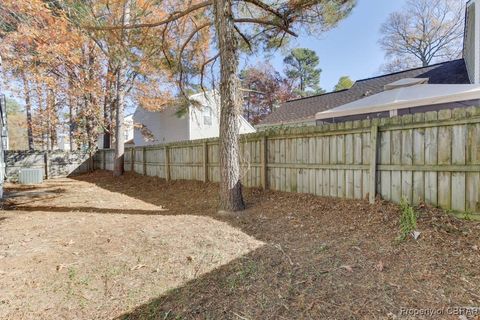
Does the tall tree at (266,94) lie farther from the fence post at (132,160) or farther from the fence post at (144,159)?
the fence post at (144,159)

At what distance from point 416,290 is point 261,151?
4083 millimetres

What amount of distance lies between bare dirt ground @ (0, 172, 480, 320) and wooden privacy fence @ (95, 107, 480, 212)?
29cm

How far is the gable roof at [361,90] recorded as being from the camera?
8984mm

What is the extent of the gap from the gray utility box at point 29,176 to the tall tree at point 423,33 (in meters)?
24.1

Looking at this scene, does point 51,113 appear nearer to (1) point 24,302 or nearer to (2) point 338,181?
(1) point 24,302

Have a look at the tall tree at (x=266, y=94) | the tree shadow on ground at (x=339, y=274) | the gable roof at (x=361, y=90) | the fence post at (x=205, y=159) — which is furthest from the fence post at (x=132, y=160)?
the tall tree at (x=266, y=94)

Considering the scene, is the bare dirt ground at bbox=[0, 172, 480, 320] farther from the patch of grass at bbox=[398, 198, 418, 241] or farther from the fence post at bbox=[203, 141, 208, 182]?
the fence post at bbox=[203, 141, 208, 182]

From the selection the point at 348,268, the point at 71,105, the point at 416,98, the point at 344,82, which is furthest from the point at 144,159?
the point at 344,82

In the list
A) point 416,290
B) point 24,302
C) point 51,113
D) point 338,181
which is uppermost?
point 51,113

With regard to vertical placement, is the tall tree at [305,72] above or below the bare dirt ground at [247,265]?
above

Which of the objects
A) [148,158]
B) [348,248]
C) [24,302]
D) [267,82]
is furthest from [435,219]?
[267,82]

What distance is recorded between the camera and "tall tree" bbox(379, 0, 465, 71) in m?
17.3

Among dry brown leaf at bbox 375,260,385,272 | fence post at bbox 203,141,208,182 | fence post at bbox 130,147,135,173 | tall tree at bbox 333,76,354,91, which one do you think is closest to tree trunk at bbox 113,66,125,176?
fence post at bbox 130,147,135,173

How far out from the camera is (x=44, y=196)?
7875mm
